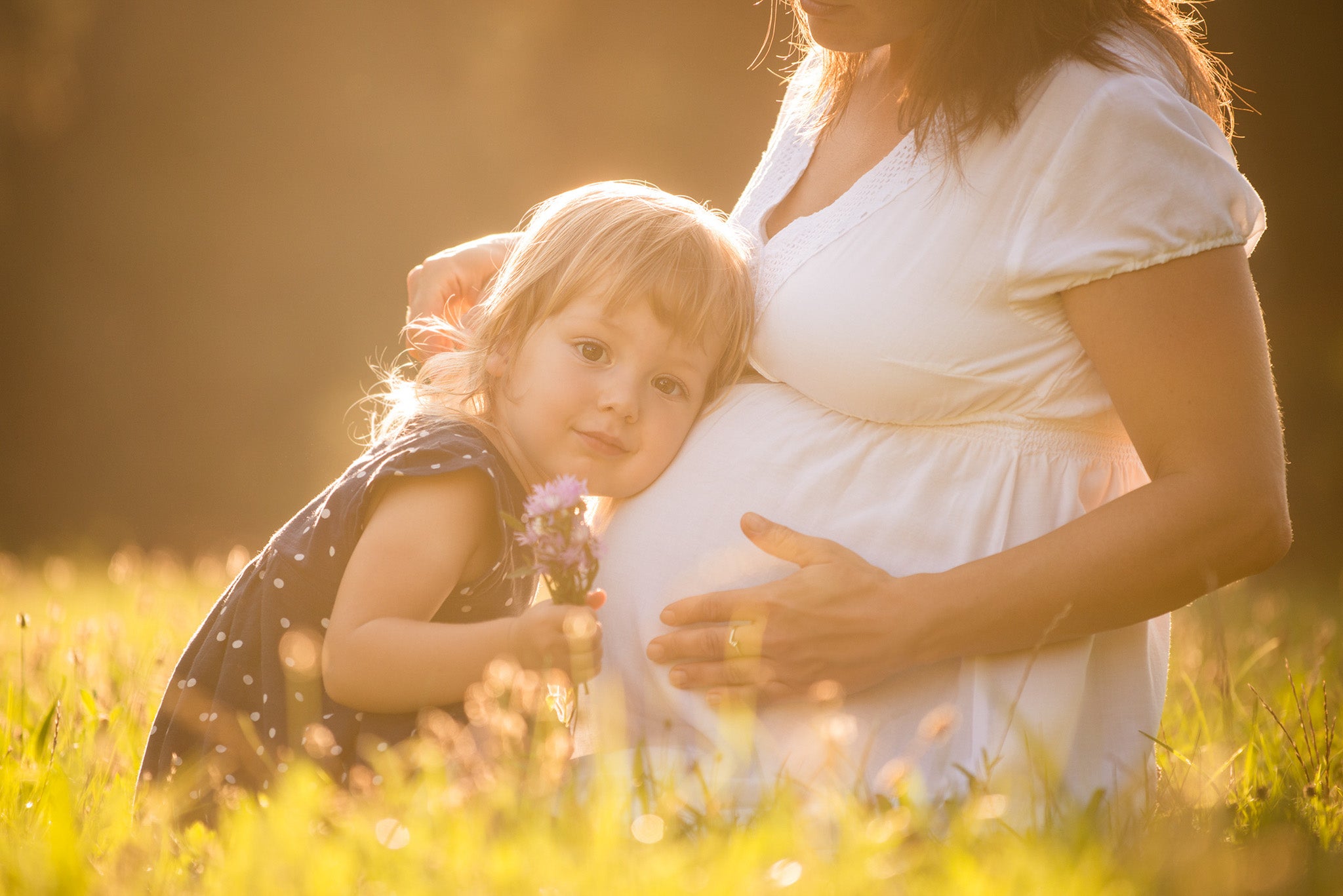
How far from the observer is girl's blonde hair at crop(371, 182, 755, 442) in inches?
82.0

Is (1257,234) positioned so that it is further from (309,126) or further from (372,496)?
(309,126)

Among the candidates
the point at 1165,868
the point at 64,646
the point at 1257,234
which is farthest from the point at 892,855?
the point at 64,646

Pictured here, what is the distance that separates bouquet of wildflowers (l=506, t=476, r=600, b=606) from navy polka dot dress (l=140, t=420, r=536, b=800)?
0.30 metres

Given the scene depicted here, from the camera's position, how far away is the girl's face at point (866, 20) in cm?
192

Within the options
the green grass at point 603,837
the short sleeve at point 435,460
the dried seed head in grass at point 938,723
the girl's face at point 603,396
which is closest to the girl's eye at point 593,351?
the girl's face at point 603,396

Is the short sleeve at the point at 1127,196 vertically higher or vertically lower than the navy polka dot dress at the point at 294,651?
higher

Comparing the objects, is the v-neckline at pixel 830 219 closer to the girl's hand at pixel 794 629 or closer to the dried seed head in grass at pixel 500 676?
the girl's hand at pixel 794 629

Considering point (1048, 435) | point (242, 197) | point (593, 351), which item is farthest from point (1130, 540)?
point (242, 197)

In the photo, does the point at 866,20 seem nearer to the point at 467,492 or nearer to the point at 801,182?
the point at 801,182

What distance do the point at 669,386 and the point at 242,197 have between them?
9.72 m

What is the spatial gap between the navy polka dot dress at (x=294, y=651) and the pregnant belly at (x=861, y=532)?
30 centimetres

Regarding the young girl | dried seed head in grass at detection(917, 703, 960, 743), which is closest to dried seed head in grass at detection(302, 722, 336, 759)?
the young girl

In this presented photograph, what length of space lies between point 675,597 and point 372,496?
1.83 feet

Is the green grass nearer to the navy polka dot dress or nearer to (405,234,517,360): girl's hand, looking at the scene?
the navy polka dot dress
